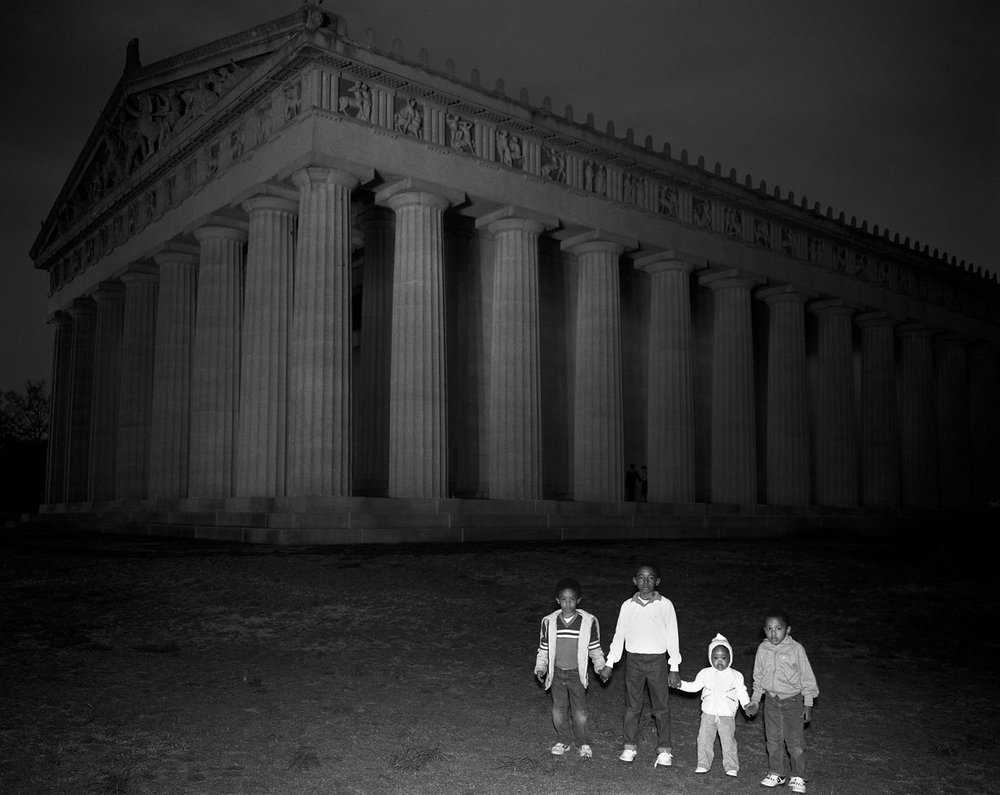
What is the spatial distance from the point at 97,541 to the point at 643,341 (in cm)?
2636

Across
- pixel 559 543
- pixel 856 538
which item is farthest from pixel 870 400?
pixel 559 543

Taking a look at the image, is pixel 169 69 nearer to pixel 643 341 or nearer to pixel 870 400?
pixel 643 341

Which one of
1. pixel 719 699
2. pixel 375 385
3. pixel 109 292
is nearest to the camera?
pixel 719 699

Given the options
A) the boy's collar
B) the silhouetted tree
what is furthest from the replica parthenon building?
the silhouetted tree

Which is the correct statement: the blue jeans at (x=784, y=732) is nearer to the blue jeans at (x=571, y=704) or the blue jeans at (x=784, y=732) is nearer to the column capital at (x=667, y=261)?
the blue jeans at (x=571, y=704)

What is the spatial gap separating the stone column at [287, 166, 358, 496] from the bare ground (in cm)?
582

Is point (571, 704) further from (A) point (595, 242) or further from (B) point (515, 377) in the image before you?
(A) point (595, 242)

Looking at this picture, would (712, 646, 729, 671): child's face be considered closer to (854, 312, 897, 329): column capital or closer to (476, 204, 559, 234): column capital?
(476, 204, 559, 234): column capital

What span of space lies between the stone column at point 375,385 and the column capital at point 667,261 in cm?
1017

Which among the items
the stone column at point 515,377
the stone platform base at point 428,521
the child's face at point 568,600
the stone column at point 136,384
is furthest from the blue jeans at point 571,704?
the stone column at point 136,384

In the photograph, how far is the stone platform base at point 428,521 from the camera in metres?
27.4

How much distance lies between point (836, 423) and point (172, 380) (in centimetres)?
2880

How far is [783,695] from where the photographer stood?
9.73 metres

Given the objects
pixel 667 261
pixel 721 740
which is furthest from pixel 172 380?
pixel 721 740
